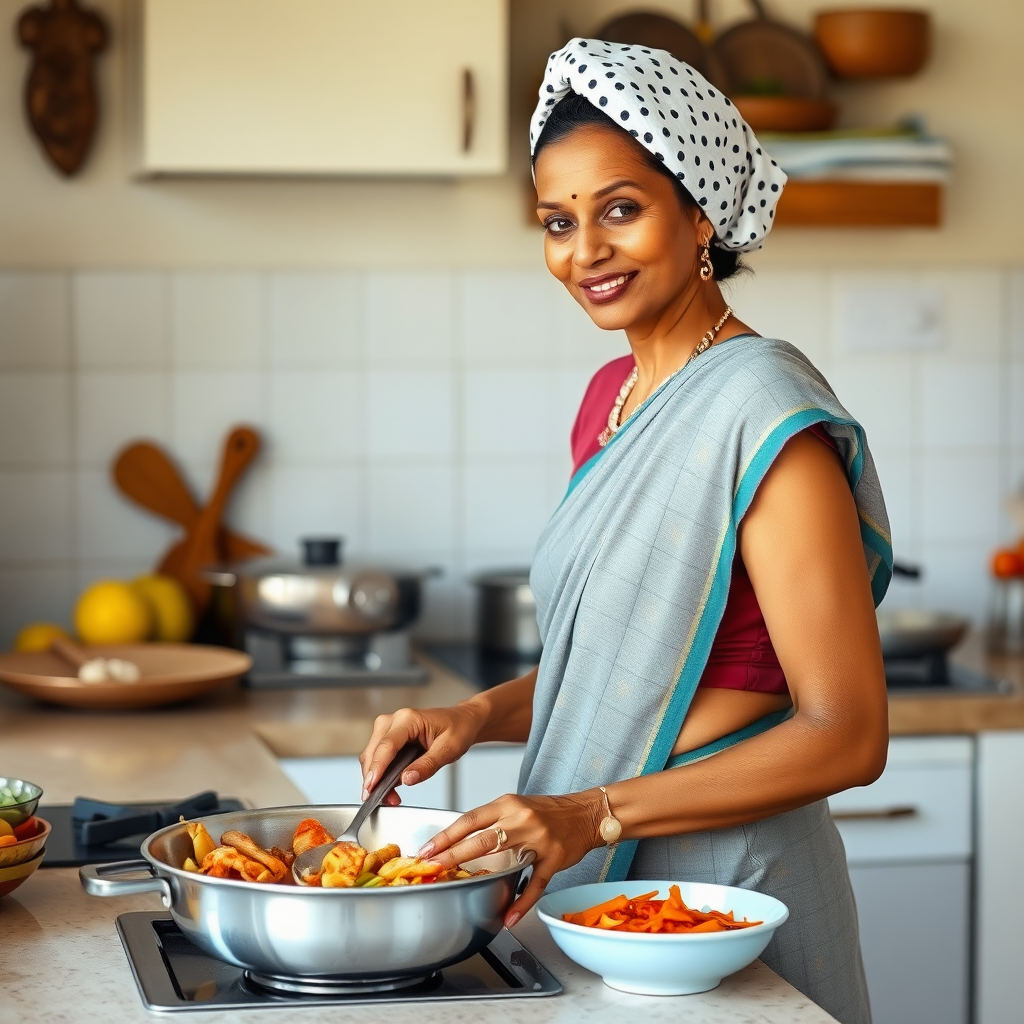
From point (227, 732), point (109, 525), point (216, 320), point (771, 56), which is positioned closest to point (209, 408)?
point (216, 320)

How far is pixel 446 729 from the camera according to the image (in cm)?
132

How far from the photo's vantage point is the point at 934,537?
2947 millimetres

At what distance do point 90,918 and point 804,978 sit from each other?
595 millimetres

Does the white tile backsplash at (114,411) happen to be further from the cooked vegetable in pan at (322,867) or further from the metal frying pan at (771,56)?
the cooked vegetable in pan at (322,867)

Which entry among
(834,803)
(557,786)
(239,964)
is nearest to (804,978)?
(557,786)

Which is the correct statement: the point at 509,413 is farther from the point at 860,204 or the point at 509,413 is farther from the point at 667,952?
the point at 667,952

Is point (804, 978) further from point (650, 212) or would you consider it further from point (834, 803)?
point (834, 803)

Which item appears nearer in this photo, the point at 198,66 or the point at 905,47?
the point at 198,66

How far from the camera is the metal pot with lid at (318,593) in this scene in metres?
2.36

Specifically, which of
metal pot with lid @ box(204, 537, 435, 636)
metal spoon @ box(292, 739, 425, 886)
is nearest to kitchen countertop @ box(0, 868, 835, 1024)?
metal spoon @ box(292, 739, 425, 886)

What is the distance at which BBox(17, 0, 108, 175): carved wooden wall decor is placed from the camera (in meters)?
2.53

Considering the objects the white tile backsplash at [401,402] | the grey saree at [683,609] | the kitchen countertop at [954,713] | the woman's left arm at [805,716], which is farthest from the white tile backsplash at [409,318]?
the woman's left arm at [805,716]

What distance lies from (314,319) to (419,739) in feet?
5.08

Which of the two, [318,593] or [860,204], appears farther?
[860,204]
